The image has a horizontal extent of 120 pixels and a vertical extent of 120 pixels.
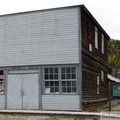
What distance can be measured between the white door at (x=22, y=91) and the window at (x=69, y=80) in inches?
78.5

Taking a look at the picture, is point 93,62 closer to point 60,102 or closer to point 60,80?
point 60,80

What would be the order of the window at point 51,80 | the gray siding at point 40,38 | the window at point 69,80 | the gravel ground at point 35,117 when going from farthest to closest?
1. the window at point 51,80
2. the gray siding at point 40,38
3. the window at point 69,80
4. the gravel ground at point 35,117

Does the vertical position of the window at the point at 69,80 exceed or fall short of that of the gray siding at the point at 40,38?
it falls short

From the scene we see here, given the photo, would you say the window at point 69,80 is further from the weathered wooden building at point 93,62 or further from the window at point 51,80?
the weathered wooden building at point 93,62

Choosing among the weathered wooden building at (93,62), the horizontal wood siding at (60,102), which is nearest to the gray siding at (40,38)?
the weathered wooden building at (93,62)

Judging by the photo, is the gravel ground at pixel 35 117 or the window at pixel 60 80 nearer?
the gravel ground at pixel 35 117

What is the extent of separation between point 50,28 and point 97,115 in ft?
22.8

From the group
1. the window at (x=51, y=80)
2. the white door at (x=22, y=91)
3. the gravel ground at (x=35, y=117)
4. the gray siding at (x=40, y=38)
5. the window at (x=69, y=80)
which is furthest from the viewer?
the white door at (x=22, y=91)

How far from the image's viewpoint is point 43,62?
21.0 m

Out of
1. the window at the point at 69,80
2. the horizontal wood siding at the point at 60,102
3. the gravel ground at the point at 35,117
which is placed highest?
the window at the point at 69,80

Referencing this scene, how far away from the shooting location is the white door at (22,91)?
69.2 feet

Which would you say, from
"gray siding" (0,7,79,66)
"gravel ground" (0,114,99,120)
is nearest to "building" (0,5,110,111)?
"gray siding" (0,7,79,66)

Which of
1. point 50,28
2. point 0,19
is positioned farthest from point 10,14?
point 50,28

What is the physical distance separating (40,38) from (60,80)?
3173 millimetres
